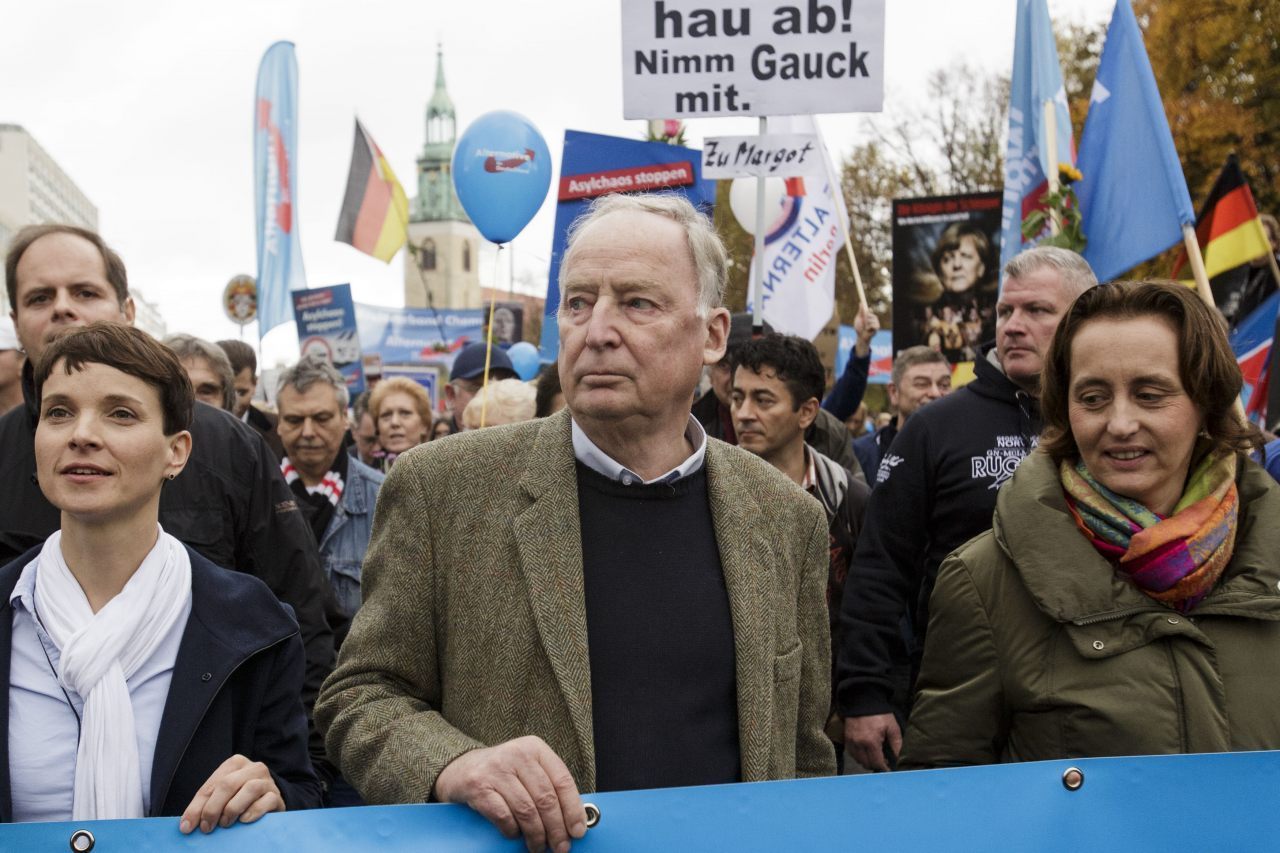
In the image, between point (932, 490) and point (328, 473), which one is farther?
point (328, 473)

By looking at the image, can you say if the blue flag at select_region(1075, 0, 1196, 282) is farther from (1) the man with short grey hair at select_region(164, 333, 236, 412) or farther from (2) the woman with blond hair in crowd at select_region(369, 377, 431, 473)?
(1) the man with short grey hair at select_region(164, 333, 236, 412)

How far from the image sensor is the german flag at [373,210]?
632 inches

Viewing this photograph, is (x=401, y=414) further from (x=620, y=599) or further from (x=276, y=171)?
(x=276, y=171)

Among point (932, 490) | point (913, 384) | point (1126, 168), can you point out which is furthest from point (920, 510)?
point (913, 384)

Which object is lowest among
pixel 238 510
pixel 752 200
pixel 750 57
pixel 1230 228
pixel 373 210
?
pixel 238 510

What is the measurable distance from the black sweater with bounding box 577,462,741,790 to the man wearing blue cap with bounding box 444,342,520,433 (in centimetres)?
540

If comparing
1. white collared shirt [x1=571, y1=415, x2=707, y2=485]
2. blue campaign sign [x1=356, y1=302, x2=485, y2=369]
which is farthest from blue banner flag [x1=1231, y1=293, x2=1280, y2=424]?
blue campaign sign [x1=356, y1=302, x2=485, y2=369]

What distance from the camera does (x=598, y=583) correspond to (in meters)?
2.50

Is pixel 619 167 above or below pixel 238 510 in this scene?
above

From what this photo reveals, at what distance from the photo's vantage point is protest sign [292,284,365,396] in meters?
14.0

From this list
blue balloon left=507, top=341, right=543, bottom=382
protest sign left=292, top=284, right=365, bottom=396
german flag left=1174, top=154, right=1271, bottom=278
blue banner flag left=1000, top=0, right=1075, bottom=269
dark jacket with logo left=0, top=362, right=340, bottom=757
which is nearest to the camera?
dark jacket with logo left=0, top=362, right=340, bottom=757

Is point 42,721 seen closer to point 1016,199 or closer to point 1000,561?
point 1000,561

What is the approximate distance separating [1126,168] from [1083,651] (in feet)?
12.8

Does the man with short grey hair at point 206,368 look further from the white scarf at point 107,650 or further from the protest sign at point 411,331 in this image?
the protest sign at point 411,331
